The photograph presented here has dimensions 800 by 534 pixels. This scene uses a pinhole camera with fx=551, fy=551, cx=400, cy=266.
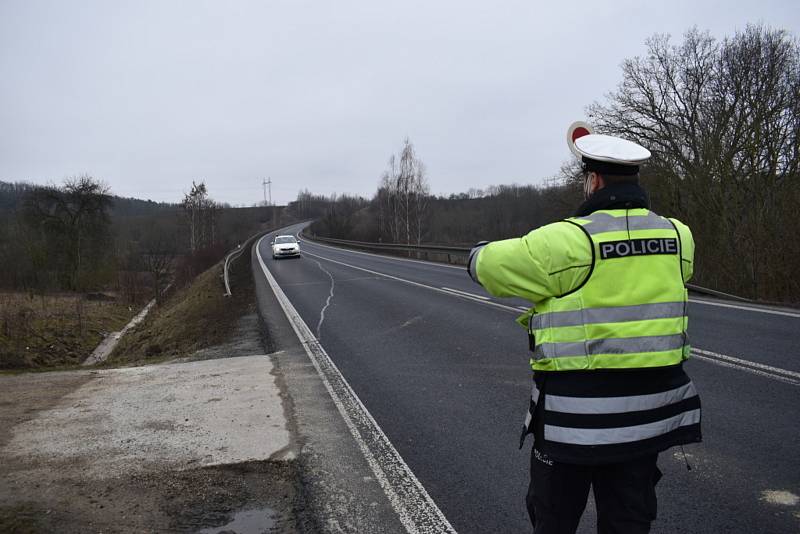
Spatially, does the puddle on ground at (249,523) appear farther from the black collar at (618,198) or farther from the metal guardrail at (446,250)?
the metal guardrail at (446,250)

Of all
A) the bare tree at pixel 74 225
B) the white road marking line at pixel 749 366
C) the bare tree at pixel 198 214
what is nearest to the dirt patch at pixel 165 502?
the white road marking line at pixel 749 366

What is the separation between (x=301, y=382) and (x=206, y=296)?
12.9 m

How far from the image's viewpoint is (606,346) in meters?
1.96

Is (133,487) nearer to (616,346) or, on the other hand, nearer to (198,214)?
(616,346)

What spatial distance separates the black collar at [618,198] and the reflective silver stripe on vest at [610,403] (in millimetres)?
700

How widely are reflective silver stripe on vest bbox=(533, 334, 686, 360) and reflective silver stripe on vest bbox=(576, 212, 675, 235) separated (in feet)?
1.30

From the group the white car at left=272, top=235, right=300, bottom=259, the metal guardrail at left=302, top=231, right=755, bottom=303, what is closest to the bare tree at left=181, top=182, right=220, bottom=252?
the metal guardrail at left=302, top=231, right=755, bottom=303

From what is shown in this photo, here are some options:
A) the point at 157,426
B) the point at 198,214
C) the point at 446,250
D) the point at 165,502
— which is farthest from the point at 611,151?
the point at 198,214

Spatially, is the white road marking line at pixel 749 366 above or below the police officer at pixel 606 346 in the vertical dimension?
below

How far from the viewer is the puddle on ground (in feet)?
11.0

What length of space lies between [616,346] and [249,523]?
2.61 meters

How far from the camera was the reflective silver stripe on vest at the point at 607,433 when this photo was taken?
77.4 inches

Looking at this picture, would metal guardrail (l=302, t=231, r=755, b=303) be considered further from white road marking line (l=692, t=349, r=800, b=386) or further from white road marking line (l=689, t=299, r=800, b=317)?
white road marking line (l=692, t=349, r=800, b=386)

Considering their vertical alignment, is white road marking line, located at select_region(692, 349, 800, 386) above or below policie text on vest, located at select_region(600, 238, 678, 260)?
below
